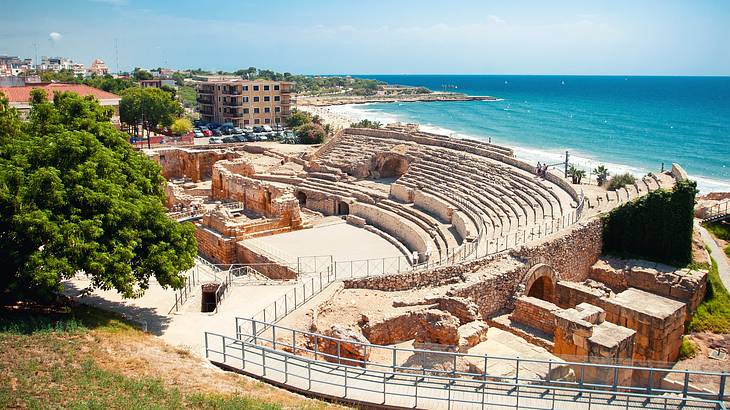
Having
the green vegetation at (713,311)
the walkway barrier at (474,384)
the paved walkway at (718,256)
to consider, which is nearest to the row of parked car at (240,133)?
the paved walkway at (718,256)

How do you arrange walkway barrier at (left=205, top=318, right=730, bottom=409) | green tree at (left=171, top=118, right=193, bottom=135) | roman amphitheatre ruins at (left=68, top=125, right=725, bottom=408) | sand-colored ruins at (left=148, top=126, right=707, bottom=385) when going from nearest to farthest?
1. walkway barrier at (left=205, top=318, right=730, bottom=409)
2. roman amphitheatre ruins at (left=68, top=125, right=725, bottom=408)
3. sand-colored ruins at (left=148, top=126, right=707, bottom=385)
4. green tree at (left=171, top=118, right=193, bottom=135)

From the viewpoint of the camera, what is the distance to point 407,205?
35.3 metres

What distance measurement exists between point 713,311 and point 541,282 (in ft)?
23.6

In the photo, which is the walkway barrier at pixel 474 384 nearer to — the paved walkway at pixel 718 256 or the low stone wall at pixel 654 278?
the low stone wall at pixel 654 278

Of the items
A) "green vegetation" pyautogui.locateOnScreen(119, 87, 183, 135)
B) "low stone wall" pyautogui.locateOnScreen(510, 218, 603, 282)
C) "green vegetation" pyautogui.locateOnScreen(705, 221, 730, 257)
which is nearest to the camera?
"low stone wall" pyautogui.locateOnScreen(510, 218, 603, 282)

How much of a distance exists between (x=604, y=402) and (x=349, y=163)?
3247 centimetres

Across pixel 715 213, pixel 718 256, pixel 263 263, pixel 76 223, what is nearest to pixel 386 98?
pixel 715 213

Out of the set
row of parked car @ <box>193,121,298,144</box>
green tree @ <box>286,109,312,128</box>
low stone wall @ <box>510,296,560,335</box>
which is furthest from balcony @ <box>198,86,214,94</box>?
low stone wall @ <box>510,296,560,335</box>

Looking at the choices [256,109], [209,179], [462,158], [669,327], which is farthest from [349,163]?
[256,109]

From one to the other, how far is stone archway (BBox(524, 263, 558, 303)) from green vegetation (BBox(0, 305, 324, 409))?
1204 cm

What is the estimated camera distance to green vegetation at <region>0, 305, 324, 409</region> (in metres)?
11.0

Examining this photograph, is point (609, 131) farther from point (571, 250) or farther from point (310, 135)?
point (571, 250)

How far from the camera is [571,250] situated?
2395 cm

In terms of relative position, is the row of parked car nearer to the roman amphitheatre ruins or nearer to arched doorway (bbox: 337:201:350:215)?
the roman amphitheatre ruins
